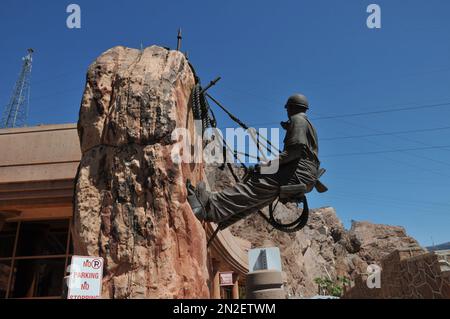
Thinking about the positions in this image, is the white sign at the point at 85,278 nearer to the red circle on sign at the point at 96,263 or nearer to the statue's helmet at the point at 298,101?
the red circle on sign at the point at 96,263

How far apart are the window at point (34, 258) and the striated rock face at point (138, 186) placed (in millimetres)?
5634

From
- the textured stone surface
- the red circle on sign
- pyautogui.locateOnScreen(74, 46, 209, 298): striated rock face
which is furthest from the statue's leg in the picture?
the textured stone surface

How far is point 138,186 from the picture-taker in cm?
517

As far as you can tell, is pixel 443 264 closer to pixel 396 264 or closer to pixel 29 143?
pixel 396 264

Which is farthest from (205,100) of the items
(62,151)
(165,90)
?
(62,151)

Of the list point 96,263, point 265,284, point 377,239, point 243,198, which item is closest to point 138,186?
point 96,263

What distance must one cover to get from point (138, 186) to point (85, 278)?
1312mm

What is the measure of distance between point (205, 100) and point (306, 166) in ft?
6.67

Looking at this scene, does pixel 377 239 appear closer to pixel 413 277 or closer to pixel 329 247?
pixel 329 247

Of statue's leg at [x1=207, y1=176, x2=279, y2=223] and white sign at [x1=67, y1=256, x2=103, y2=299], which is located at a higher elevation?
statue's leg at [x1=207, y1=176, x2=279, y2=223]

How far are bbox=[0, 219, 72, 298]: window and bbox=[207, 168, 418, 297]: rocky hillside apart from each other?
28049 mm

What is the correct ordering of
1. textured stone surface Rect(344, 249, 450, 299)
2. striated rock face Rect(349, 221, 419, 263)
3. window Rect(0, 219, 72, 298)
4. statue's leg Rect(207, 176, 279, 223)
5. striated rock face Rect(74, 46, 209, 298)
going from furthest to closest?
striated rock face Rect(349, 221, 419, 263), textured stone surface Rect(344, 249, 450, 299), window Rect(0, 219, 72, 298), statue's leg Rect(207, 176, 279, 223), striated rock face Rect(74, 46, 209, 298)

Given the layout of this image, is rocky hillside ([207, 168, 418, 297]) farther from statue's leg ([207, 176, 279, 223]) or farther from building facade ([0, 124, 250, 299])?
statue's leg ([207, 176, 279, 223])

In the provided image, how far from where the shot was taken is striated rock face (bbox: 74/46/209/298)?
16.0 feet
